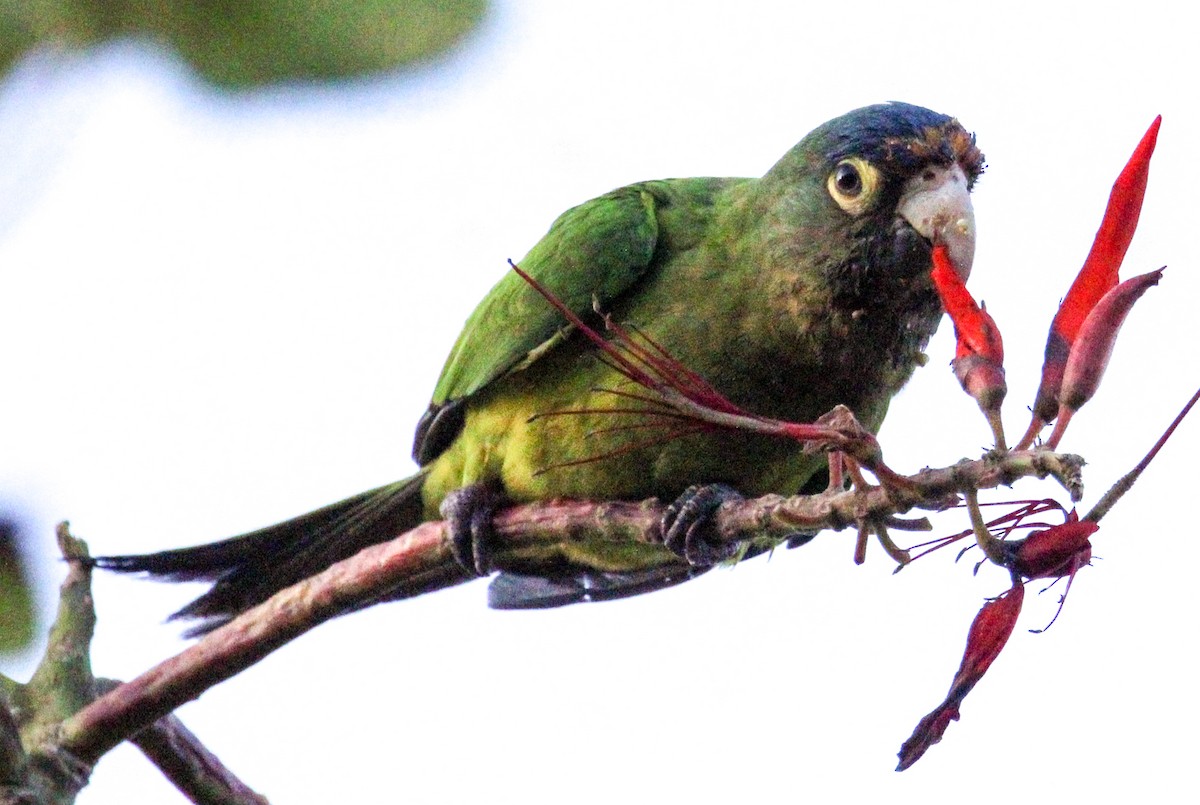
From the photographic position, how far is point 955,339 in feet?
6.18

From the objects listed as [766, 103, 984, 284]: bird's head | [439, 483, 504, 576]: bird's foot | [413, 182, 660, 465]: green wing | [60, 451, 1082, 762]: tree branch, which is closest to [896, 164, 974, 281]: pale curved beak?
[766, 103, 984, 284]: bird's head

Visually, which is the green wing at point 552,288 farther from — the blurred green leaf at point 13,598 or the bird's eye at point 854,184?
the blurred green leaf at point 13,598

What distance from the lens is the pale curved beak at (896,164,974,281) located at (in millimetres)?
3326

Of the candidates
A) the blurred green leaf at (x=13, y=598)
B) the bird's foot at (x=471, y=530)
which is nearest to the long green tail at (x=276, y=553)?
the bird's foot at (x=471, y=530)

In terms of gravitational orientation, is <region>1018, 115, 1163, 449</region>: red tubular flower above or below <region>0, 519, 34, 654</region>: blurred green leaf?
below

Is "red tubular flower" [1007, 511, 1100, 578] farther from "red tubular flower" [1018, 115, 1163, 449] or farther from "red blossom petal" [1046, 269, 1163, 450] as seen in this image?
"red tubular flower" [1018, 115, 1163, 449]

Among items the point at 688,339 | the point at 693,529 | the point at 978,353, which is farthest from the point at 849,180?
the point at 978,353

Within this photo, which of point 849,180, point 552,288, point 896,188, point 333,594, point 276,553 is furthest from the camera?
point 276,553


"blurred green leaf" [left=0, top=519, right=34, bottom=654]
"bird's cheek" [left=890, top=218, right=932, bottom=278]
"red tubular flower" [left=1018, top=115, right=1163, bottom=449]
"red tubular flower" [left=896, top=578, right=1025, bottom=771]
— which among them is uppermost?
"bird's cheek" [left=890, top=218, right=932, bottom=278]

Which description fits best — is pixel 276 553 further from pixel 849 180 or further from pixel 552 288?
pixel 849 180

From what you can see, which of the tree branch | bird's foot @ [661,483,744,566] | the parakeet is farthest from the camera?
the parakeet

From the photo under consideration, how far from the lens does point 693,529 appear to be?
120 inches

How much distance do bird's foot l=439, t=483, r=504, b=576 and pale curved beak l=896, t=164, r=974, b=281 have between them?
1.39 m

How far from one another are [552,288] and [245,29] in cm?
183
